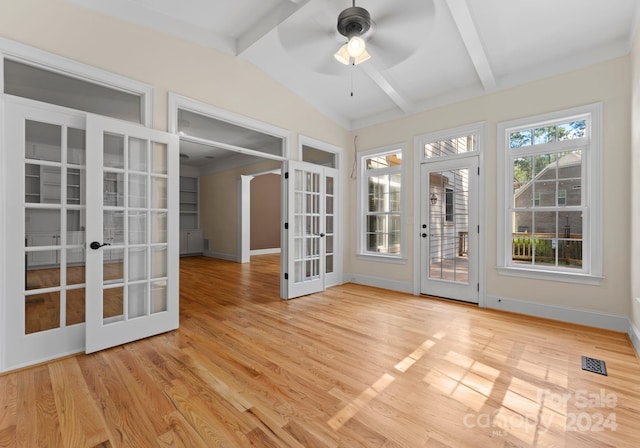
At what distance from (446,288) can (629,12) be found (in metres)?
3.47

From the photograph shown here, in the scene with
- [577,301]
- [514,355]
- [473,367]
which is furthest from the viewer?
[577,301]

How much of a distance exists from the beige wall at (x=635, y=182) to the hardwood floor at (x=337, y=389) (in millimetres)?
438

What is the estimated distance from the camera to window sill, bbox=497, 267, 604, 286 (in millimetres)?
3153

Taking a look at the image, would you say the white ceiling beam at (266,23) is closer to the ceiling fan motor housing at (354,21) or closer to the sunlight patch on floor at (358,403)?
the ceiling fan motor housing at (354,21)

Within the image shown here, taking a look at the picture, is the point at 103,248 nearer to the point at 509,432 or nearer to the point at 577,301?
the point at 509,432

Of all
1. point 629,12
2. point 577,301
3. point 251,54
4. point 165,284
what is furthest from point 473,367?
point 251,54

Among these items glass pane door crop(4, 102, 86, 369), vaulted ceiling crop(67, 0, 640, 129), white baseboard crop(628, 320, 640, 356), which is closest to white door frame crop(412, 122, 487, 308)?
vaulted ceiling crop(67, 0, 640, 129)

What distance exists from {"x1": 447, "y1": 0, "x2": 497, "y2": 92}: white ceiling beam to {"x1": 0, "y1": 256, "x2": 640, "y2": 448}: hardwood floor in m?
2.96

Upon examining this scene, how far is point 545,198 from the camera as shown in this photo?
353 cm

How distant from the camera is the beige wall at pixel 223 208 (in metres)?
7.98

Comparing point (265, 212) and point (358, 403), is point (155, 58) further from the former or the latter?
point (265, 212)

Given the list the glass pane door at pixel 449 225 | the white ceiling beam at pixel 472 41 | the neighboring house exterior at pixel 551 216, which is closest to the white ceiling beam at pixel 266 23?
the white ceiling beam at pixel 472 41

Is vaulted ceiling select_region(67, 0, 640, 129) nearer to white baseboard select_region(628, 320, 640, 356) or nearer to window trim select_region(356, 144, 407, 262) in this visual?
window trim select_region(356, 144, 407, 262)

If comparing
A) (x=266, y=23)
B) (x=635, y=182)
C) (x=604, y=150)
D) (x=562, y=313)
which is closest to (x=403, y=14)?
(x=266, y=23)
